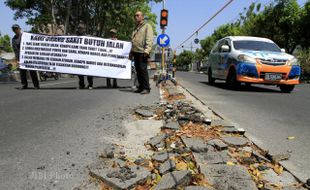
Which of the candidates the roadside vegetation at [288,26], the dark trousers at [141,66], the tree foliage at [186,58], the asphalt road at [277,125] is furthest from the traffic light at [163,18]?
the tree foliage at [186,58]

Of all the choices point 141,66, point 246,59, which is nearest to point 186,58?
point 246,59

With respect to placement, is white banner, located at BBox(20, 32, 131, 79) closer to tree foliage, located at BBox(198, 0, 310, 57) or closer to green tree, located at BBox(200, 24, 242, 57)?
tree foliage, located at BBox(198, 0, 310, 57)

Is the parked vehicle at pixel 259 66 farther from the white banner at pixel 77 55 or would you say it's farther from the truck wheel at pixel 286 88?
the white banner at pixel 77 55

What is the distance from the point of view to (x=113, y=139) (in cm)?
418

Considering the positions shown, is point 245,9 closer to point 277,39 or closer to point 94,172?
point 277,39

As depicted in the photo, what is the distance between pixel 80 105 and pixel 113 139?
108 inches

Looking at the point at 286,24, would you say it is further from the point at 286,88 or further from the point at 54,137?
the point at 54,137

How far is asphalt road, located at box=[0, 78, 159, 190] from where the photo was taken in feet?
9.63

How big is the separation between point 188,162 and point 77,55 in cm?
768

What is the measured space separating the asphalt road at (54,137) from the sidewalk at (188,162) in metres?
0.20

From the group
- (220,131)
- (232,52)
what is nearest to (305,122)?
(220,131)

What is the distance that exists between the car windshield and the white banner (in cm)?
364

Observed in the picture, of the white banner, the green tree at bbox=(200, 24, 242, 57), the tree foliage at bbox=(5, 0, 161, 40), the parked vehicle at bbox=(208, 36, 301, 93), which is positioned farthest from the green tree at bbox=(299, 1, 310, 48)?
the green tree at bbox=(200, 24, 242, 57)

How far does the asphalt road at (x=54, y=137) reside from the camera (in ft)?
9.63
